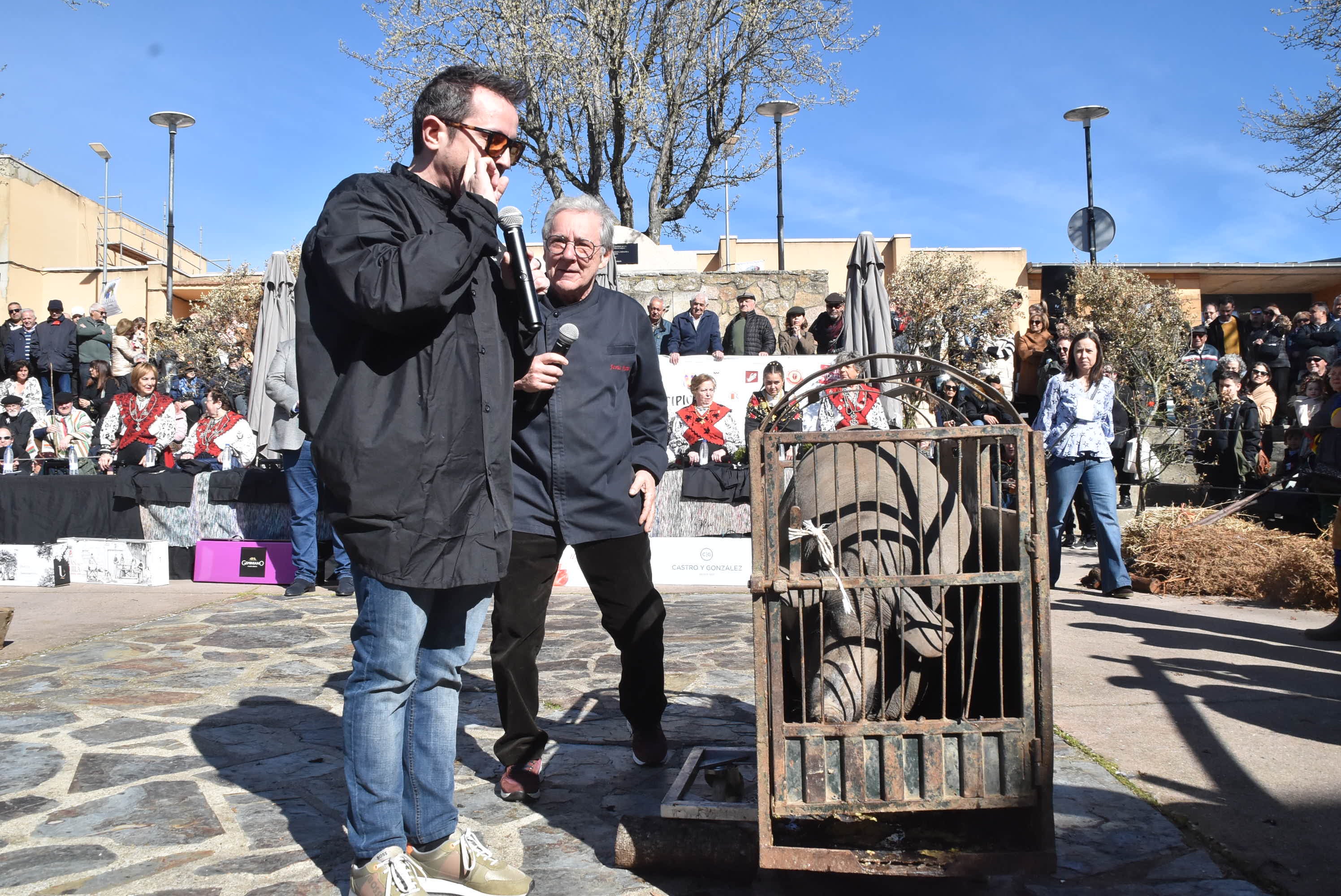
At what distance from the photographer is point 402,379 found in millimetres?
2340

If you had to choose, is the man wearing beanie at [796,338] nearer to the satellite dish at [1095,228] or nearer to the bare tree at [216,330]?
the satellite dish at [1095,228]

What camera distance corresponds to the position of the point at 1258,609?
695 cm

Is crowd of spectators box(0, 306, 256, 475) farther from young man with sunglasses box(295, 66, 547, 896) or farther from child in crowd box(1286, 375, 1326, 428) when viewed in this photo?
child in crowd box(1286, 375, 1326, 428)

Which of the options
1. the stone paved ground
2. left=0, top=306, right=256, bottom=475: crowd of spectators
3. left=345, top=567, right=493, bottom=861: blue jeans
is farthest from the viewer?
left=0, top=306, right=256, bottom=475: crowd of spectators

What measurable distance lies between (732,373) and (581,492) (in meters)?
8.56

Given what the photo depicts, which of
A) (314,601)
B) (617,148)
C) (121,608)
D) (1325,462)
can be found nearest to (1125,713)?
(1325,462)

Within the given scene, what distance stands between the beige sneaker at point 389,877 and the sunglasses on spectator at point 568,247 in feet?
6.50

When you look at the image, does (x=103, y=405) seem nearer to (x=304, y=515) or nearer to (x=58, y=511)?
(x=58, y=511)

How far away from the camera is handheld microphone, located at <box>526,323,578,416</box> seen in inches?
116

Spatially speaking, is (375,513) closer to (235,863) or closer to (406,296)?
(406,296)

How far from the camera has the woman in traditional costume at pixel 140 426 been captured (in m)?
9.95

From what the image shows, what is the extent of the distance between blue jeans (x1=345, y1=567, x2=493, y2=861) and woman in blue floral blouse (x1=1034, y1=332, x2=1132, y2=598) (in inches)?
222

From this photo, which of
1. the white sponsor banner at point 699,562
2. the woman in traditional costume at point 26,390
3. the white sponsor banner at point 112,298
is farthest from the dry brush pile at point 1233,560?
the white sponsor banner at point 112,298

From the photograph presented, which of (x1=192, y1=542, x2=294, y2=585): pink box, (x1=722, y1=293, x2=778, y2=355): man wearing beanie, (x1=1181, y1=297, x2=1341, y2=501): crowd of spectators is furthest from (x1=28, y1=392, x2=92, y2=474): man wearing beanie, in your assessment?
(x1=1181, y1=297, x2=1341, y2=501): crowd of spectators
